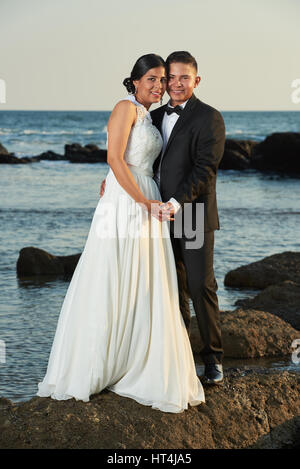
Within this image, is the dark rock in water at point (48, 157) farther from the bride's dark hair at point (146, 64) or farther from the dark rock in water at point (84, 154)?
the bride's dark hair at point (146, 64)

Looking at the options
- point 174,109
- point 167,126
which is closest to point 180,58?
point 174,109

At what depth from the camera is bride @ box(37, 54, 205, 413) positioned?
3.93 m

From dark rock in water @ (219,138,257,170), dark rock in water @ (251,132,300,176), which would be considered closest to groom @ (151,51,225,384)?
dark rock in water @ (219,138,257,170)

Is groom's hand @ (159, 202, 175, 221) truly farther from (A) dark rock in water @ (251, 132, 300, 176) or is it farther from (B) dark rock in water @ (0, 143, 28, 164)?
(A) dark rock in water @ (251, 132, 300, 176)

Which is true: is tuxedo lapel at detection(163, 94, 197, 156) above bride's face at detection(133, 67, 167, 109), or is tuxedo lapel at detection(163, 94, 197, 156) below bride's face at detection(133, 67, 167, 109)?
below

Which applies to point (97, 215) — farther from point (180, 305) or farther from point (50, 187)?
point (50, 187)

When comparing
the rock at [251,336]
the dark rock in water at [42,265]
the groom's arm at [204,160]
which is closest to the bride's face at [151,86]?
the groom's arm at [204,160]

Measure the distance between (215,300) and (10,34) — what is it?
74.4ft

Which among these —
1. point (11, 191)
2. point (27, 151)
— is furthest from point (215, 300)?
point (27, 151)

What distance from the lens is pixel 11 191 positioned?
20.5m

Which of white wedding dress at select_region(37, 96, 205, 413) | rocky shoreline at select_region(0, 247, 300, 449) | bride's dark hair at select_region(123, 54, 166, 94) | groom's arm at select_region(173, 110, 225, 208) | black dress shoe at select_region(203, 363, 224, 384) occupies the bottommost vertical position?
rocky shoreline at select_region(0, 247, 300, 449)

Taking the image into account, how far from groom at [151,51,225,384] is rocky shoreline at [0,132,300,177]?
2585 cm

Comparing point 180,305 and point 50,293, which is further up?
point 180,305

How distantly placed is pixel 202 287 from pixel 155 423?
0.79 metres
